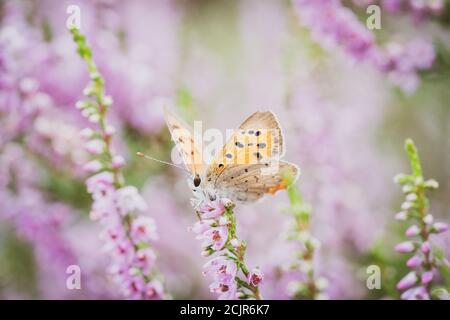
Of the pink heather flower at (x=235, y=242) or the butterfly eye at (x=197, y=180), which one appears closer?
the pink heather flower at (x=235, y=242)

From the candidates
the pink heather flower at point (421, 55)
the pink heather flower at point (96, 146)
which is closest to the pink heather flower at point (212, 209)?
the pink heather flower at point (96, 146)

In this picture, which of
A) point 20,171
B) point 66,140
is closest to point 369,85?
point 66,140

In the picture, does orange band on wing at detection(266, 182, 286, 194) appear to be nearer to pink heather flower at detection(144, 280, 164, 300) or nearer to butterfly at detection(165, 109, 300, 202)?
butterfly at detection(165, 109, 300, 202)

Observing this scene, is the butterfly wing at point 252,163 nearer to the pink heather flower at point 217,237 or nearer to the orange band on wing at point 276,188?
the orange band on wing at point 276,188

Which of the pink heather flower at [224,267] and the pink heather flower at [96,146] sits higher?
the pink heather flower at [96,146]

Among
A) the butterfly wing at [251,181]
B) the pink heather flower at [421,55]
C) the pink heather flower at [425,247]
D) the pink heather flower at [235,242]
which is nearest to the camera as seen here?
the pink heather flower at [235,242]

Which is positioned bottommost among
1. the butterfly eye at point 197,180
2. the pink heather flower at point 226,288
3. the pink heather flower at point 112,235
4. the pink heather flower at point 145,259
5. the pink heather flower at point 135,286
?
the pink heather flower at point 226,288
